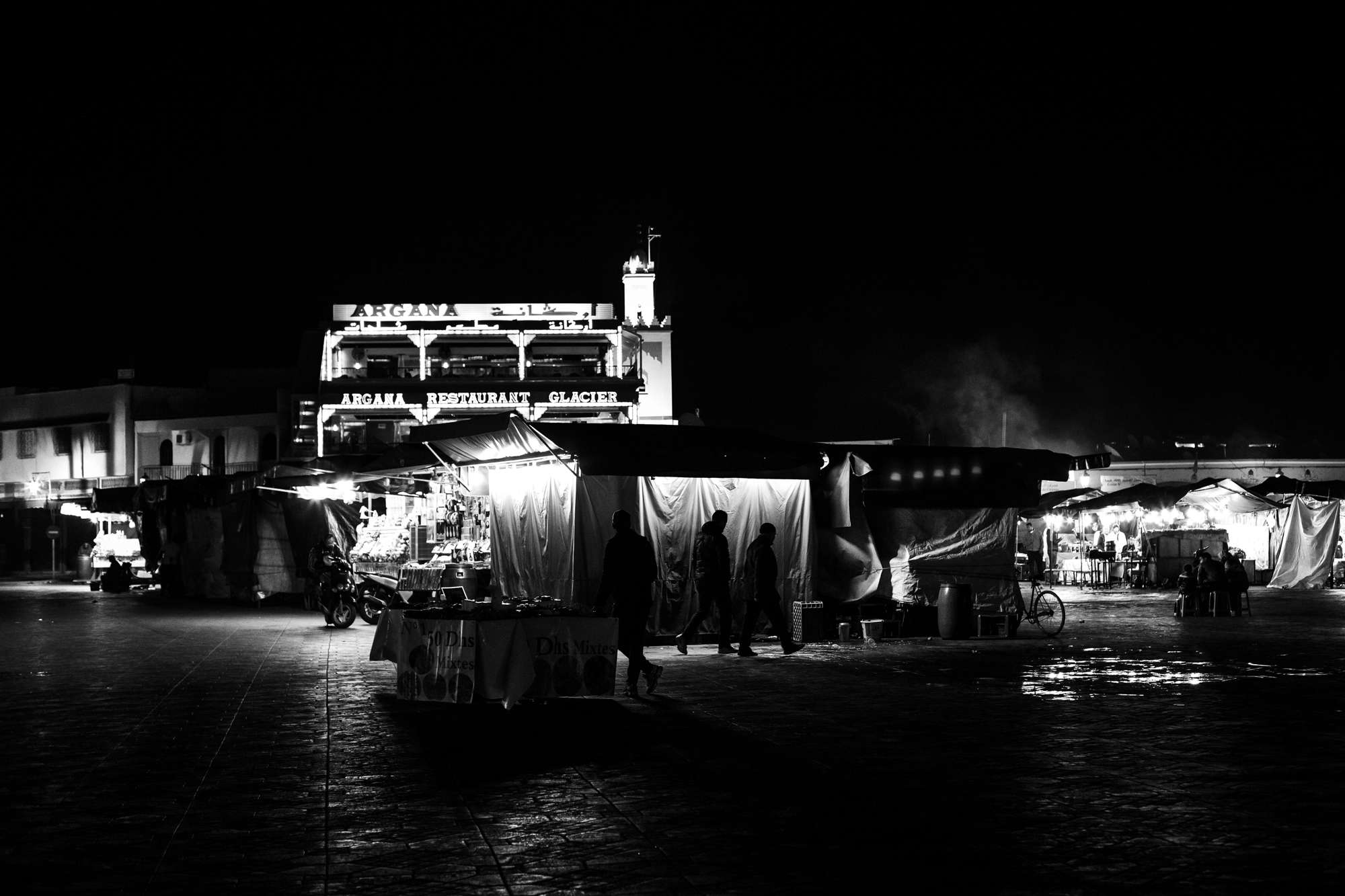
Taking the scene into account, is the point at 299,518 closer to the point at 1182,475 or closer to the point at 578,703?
the point at 578,703

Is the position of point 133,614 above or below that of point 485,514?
below

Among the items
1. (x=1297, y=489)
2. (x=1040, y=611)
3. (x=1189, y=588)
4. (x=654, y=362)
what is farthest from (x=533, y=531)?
(x=654, y=362)

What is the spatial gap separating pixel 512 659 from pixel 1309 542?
30628 mm

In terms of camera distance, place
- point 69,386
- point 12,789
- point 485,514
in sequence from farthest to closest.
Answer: point 69,386 < point 485,514 < point 12,789

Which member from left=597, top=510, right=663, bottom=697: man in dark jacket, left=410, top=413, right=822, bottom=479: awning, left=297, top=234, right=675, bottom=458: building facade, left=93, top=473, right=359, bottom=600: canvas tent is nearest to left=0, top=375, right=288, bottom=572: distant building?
left=297, top=234, right=675, bottom=458: building facade

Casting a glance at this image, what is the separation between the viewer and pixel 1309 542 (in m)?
36.6

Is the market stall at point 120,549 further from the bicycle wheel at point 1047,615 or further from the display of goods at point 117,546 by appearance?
the bicycle wheel at point 1047,615

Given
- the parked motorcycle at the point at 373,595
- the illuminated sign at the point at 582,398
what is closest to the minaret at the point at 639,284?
the illuminated sign at the point at 582,398

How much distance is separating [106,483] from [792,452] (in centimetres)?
5411

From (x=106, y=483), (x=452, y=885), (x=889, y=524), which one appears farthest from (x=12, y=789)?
(x=106, y=483)

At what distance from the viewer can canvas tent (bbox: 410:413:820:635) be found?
17906 mm

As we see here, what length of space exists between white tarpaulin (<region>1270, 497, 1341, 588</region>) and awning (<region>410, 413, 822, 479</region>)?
2232 cm

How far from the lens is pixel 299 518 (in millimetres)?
30297

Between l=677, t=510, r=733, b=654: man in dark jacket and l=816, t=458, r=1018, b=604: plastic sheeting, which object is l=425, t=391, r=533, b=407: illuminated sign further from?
l=677, t=510, r=733, b=654: man in dark jacket
